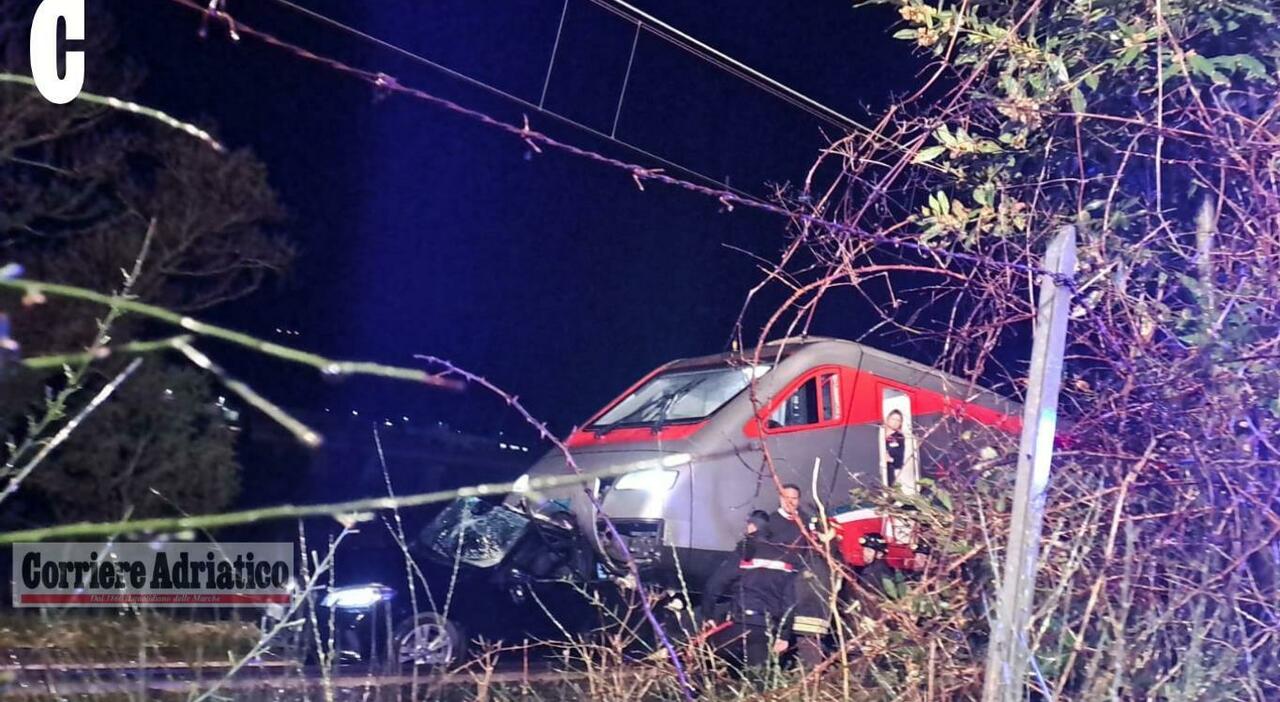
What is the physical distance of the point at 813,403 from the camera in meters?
10.3

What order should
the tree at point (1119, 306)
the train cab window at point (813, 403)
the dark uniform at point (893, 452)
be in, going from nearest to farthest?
the tree at point (1119, 306) < the dark uniform at point (893, 452) < the train cab window at point (813, 403)

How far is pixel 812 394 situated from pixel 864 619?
5.85m

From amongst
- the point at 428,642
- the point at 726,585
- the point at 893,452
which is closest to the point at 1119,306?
the point at 726,585

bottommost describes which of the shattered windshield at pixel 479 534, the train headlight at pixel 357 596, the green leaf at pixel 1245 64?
the train headlight at pixel 357 596

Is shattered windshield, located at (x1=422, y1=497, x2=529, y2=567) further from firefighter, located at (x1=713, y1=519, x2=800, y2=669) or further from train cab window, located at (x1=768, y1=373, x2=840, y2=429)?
firefighter, located at (x1=713, y1=519, x2=800, y2=669)

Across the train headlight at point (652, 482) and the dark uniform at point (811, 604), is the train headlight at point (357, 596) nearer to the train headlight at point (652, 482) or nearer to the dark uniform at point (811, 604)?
the train headlight at point (652, 482)

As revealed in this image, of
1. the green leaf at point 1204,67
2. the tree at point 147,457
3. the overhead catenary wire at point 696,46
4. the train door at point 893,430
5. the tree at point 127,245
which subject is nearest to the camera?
the green leaf at point 1204,67

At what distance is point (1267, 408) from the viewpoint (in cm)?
408

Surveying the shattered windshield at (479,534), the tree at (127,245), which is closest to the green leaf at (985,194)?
the shattered windshield at (479,534)

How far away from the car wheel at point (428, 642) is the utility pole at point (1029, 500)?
1532 mm

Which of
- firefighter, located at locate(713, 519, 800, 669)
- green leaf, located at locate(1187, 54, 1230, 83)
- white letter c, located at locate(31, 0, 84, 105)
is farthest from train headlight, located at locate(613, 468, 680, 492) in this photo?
white letter c, located at locate(31, 0, 84, 105)

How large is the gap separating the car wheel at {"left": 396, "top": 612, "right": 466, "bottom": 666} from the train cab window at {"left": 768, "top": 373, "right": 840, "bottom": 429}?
3745 millimetres

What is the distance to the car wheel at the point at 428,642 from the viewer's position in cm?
471

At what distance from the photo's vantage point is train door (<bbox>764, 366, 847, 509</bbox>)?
9789mm
